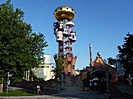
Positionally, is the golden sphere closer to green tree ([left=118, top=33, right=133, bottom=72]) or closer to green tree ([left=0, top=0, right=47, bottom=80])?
green tree ([left=0, top=0, right=47, bottom=80])

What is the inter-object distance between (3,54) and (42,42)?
7.28m

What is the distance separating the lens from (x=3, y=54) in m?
31.4

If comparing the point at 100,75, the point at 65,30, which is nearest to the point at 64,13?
the point at 65,30

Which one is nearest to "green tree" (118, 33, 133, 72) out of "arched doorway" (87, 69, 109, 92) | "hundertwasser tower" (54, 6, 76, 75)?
"arched doorway" (87, 69, 109, 92)

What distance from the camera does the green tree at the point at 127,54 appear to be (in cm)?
2267

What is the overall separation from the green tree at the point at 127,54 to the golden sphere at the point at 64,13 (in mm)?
67415

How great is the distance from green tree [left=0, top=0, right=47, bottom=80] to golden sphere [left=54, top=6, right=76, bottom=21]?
5385cm

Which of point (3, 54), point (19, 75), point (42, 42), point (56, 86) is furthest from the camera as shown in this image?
point (56, 86)

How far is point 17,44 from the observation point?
3219 cm

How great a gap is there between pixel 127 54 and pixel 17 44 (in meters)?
15.0

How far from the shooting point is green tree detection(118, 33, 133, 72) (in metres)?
22.7

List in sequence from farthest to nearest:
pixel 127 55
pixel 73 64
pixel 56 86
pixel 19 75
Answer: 1. pixel 73 64
2. pixel 56 86
3. pixel 19 75
4. pixel 127 55

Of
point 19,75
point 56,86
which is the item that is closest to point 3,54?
point 19,75

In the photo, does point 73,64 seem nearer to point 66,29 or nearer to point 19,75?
point 66,29
